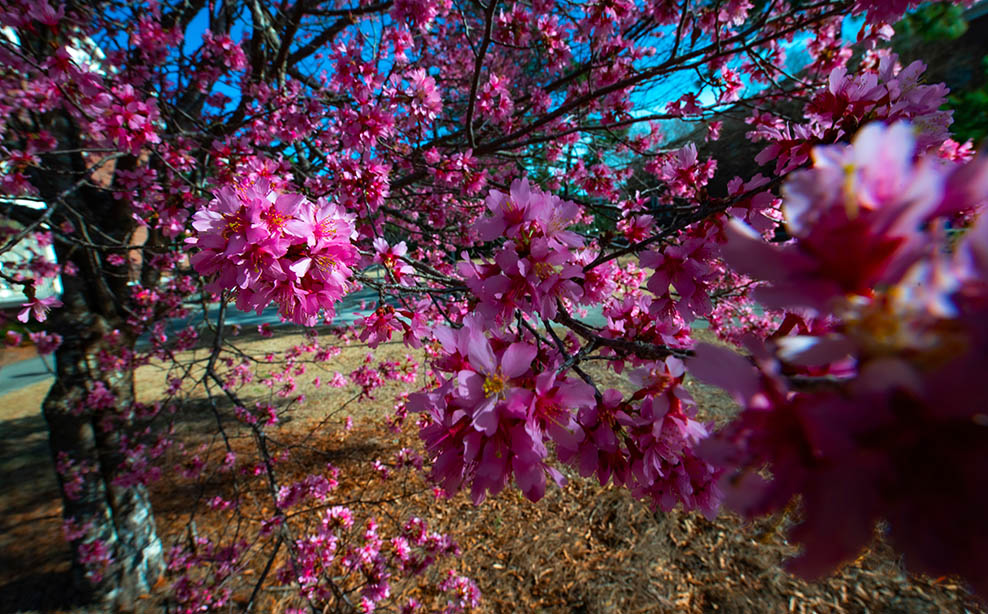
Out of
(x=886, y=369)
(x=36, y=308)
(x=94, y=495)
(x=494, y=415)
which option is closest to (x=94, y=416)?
(x=94, y=495)

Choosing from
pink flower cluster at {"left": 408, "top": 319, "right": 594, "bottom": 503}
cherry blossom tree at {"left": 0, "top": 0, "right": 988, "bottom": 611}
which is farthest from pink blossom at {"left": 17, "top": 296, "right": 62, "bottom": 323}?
pink flower cluster at {"left": 408, "top": 319, "right": 594, "bottom": 503}

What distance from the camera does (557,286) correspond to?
1087mm

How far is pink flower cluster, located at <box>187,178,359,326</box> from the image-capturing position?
1.04m

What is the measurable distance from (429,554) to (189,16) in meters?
4.83

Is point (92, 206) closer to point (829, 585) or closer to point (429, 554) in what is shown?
point (429, 554)

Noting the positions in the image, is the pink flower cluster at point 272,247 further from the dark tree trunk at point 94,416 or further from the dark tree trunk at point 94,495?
the dark tree trunk at point 94,495

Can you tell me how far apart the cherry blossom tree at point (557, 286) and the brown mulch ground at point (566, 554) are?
455 millimetres

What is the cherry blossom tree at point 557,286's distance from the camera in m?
0.34

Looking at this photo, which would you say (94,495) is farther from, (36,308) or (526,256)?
(526,256)

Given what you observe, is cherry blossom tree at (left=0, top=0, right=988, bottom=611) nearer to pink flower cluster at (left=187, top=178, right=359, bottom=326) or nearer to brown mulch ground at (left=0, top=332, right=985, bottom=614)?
pink flower cluster at (left=187, top=178, right=359, bottom=326)

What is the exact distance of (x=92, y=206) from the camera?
3.07 meters

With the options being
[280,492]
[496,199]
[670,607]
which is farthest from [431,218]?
[670,607]

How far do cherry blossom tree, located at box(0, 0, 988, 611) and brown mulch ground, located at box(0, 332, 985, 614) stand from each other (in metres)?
0.45

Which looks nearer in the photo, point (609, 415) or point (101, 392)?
point (609, 415)
